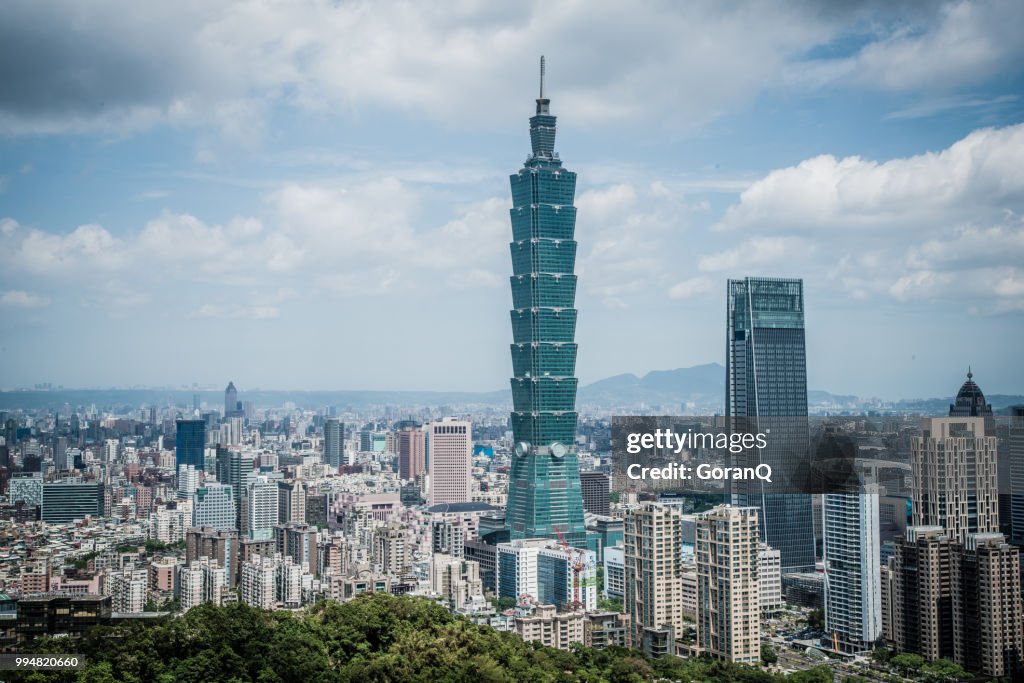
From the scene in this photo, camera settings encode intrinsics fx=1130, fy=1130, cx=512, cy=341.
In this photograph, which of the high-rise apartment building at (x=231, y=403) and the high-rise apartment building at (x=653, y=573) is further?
the high-rise apartment building at (x=231, y=403)

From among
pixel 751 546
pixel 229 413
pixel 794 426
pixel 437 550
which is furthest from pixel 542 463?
pixel 229 413

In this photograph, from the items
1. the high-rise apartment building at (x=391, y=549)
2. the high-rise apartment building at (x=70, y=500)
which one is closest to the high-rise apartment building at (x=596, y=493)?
the high-rise apartment building at (x=391, y=549)

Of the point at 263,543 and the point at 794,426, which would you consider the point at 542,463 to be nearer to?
the point at 263,543

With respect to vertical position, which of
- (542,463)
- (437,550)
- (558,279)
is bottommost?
(437,550)

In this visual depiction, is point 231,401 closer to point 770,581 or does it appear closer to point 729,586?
point 770,581

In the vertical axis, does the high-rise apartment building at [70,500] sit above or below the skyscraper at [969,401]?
below

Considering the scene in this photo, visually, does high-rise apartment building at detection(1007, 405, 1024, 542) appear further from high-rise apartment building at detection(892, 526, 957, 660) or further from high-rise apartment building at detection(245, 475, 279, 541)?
high-rise apartment building at detection(245, 475, 279, 541)

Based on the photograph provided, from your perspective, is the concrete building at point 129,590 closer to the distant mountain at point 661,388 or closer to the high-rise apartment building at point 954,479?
the high-rise apartment building at point 954,479
